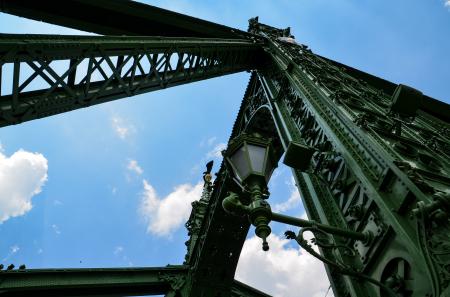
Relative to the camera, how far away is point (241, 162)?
3.41 meters

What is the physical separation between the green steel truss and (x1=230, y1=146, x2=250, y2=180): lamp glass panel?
0.94 meters

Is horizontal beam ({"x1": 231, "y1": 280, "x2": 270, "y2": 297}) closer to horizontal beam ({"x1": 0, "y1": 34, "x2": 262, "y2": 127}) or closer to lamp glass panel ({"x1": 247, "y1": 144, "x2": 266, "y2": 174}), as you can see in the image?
horizontal beam ({"x1": 0, "y1": 34, "x2": 262, "y2": 127})

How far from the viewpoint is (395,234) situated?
2.99 m

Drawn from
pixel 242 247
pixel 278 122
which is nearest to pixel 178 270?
pixel 242 247

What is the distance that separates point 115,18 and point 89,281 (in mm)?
7308

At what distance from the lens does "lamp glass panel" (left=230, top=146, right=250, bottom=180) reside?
3.29m

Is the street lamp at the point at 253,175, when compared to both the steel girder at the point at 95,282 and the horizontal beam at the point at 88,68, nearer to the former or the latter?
the horizontal beam at the point at 88,68

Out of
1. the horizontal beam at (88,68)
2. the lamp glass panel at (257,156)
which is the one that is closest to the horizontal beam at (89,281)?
the horizontal beam at (88,68)

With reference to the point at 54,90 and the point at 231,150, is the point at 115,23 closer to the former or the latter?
the point at 54,90

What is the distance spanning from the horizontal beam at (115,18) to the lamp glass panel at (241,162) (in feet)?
28.5

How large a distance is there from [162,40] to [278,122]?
293 cm

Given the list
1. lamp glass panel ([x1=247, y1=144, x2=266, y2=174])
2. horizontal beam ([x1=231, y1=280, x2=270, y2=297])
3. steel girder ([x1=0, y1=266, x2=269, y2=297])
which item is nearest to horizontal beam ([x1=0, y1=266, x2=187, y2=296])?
steel girder ([x1=0, y1=266, x2=269, y2=297])

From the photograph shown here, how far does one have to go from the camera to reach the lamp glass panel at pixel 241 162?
3.29 metres

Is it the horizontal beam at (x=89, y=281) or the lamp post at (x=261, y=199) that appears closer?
the lamp post at (x=261, y=199)
